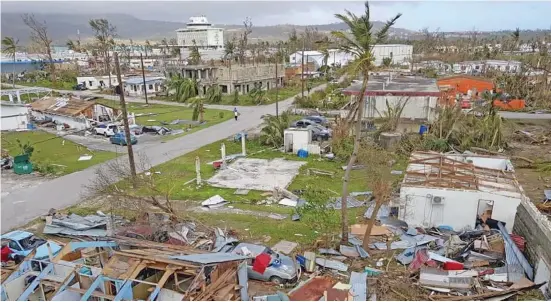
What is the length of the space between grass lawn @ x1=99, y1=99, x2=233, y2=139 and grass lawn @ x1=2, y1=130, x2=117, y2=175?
6472 mm

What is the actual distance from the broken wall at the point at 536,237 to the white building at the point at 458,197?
0.37 metres

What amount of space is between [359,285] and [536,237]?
20.1ft

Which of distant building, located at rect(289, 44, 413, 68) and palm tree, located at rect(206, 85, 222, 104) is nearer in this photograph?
palm tree, located at rect(206, 85, 222, 104)

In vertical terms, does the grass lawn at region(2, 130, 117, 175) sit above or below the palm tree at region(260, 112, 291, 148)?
below

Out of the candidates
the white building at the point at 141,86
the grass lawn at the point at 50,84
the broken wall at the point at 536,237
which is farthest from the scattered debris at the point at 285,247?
the grass lawn at the point at 50,84

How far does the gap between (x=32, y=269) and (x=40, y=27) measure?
7757 cm

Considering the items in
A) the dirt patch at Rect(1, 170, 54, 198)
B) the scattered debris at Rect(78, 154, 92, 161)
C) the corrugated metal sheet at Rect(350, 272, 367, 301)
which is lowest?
the corrugated metal sheet at Rect(350, 272, 367, 301)

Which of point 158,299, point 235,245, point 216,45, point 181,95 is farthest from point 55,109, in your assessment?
point 216,45

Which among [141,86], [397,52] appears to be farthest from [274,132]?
[397,52]

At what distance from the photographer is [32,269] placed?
1169 cm

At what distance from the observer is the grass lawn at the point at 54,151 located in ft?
80.5

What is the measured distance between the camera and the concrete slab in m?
21.3

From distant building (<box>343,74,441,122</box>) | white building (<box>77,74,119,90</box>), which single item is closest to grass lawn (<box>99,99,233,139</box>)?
distant building (<box>343,74,441,122</box>)

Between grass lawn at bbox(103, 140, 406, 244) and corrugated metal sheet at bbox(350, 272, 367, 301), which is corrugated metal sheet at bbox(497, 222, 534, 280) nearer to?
corrugated metal sheet at bbox(350, 272, 367, 301)
